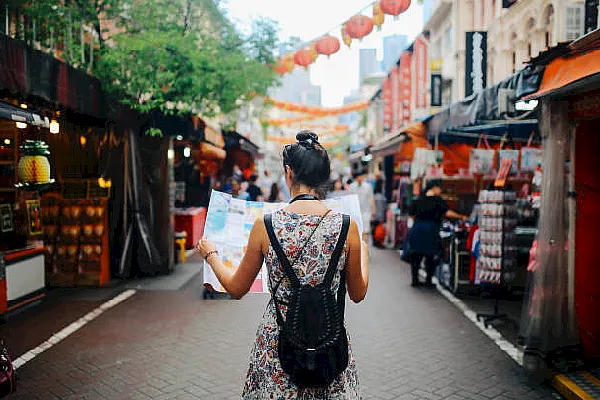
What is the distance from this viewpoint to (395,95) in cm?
3153

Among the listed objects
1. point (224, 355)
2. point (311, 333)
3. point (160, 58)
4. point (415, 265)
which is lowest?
point (224, 355)

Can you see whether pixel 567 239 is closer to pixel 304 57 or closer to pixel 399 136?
pixel 304 57

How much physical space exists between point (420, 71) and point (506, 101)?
2067 centimetres

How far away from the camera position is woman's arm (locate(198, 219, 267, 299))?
254 centimetres

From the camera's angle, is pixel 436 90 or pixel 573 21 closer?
pixel 573 21

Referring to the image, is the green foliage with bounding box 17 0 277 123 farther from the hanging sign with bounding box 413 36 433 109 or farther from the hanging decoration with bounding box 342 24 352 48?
the hanging sign with bounding box 413 36 433 109

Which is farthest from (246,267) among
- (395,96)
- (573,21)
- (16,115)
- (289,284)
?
(395,96)

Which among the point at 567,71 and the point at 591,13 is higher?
the point at 591,13

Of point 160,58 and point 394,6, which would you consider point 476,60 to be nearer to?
point 394,6

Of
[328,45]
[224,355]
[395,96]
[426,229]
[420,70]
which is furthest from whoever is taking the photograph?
[395,96]

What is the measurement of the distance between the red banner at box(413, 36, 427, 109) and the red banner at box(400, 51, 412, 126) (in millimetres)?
648

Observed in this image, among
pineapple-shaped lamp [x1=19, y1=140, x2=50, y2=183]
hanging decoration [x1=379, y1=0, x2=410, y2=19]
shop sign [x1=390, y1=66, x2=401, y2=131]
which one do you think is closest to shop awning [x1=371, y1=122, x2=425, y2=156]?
hanging decoration [x1=379, y1=0, x2=410, y2=19]

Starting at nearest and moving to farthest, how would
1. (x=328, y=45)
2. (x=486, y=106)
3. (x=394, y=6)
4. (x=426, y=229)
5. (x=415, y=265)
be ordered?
1. (x=486, y=106)
2. (x=426, y=229)
3. (x=415, y=265)
4. (x=394, y=6)
5. (x=328, y=45)

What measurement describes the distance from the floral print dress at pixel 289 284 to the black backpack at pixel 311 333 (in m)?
0.04
